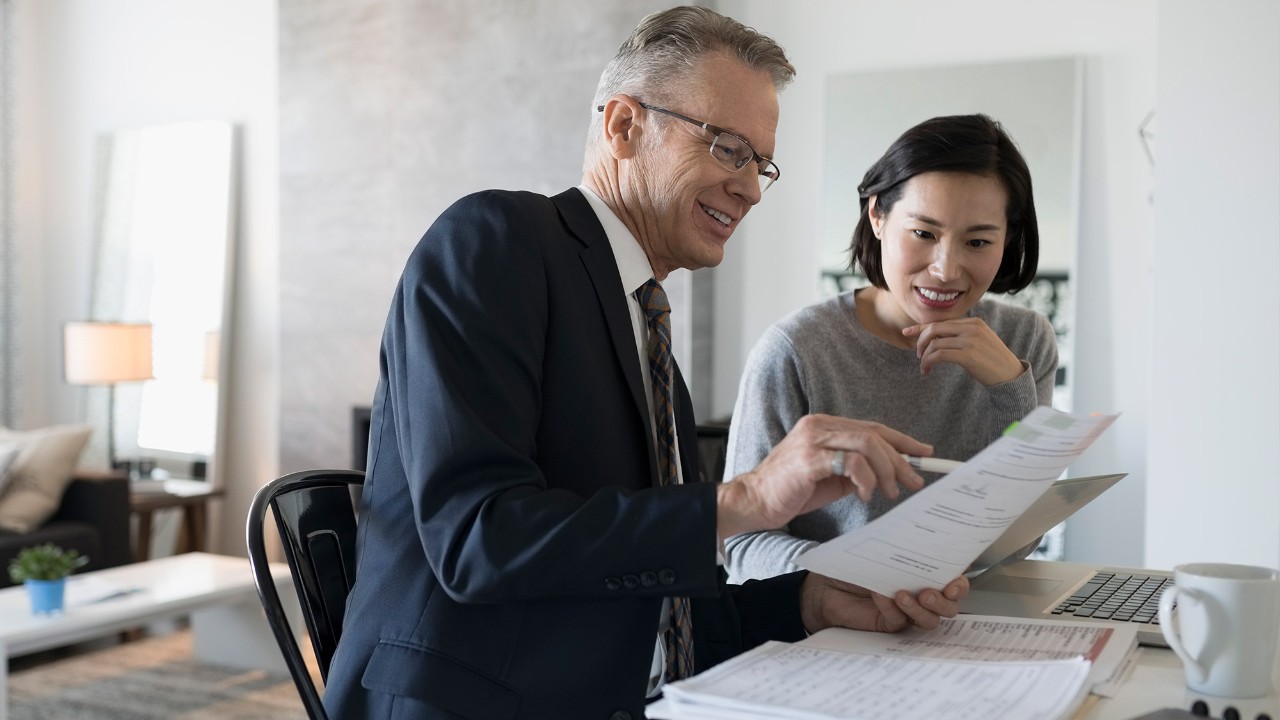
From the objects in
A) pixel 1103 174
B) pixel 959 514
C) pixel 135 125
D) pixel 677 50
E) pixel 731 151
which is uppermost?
pixel 135 125

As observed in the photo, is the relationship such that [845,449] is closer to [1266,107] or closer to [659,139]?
[659,139]

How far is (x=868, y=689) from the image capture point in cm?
92

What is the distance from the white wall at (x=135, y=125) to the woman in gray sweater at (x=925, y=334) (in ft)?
13.2

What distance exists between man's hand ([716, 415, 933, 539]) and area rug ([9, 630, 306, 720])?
9.61 feet

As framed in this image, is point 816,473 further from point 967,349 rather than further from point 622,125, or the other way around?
point 967,349

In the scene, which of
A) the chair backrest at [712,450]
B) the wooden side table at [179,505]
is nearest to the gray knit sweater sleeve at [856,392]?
the chair backrest at [712,450]

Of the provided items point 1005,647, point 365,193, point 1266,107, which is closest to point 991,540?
point 1005,647

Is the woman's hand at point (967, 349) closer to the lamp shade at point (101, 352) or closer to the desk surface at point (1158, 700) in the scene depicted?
the desk surface at point (1158, 700)

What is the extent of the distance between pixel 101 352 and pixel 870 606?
4625 mm

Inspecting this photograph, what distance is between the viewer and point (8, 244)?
19.4 feet

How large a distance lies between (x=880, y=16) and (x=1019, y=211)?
2558 millimetres

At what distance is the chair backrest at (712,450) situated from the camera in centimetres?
283

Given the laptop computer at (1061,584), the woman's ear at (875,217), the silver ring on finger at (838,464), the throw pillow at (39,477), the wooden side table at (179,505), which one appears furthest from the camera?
the wooden side table at (179,505)

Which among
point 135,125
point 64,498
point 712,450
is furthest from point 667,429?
point 135,125
